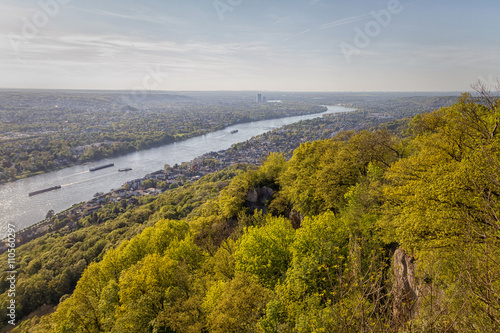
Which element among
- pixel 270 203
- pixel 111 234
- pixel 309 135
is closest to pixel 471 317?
pixel 270 203

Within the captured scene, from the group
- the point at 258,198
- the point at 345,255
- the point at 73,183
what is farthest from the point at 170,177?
the point at 345,255

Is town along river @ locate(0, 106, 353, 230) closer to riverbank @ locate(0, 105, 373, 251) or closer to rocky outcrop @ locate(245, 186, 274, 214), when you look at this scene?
riverbank @ locate(0, 105, 373, 251)

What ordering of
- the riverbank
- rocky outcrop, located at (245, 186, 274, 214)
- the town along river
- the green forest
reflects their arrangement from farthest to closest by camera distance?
the town along river
the riverbank
rocky outcrop, located at (245, 186, 274, 214)
the green forest

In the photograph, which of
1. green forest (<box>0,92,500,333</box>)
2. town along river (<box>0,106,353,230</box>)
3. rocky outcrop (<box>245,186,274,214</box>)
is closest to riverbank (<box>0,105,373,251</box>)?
town along river (<box>0,106,353,230</box>)

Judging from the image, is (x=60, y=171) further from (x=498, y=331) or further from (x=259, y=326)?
(x=498, y=331)

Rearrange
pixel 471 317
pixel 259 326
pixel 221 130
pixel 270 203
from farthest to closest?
1. pixel 221 130
2. pixel 270 203
3. pixel 259 326
4. pixel 471 317

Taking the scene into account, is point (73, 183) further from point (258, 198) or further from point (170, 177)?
point (258, 198)
